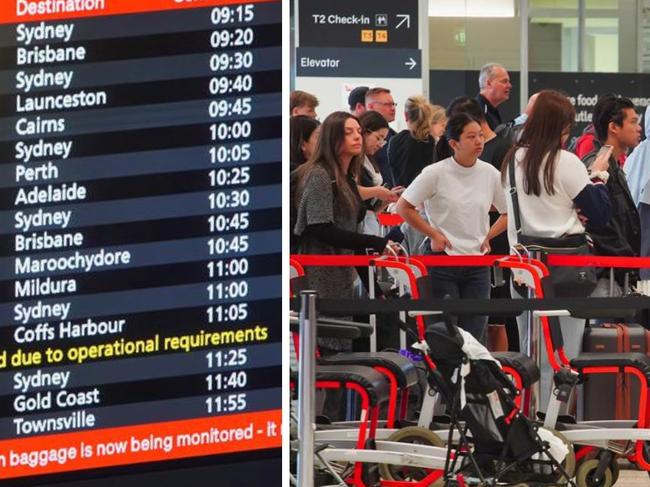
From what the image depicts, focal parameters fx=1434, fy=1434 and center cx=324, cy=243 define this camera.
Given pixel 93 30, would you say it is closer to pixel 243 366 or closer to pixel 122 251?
pixel 122 251

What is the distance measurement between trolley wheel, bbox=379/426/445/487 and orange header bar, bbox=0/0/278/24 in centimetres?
301

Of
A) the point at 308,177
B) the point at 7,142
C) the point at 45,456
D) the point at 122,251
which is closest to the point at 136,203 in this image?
the point at 122,251

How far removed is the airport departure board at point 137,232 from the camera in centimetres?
324

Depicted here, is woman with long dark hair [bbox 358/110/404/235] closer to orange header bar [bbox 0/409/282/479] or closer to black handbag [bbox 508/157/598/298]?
black handbag [bbox 508/157/598/298]

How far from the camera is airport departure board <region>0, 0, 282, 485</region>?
10.6ft

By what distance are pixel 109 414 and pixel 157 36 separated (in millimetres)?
873

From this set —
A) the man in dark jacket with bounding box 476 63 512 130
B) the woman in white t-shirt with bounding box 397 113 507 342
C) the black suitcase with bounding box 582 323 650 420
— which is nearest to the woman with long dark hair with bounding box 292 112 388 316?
the woman in white t-shirt with bounding box 397 113 507 342

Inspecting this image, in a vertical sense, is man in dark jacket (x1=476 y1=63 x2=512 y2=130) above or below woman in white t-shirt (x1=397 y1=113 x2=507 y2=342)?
above

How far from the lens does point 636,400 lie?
666cm

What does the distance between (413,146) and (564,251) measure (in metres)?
2.91

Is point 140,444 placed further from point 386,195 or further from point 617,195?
point 386,195

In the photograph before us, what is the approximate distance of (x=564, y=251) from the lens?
22.1 ft

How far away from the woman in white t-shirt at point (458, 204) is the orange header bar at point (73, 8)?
12.6 ft

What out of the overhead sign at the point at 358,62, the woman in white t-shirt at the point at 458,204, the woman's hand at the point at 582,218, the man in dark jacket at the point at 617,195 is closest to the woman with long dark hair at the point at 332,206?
the woman in white t-shirt at the point at 458,204
